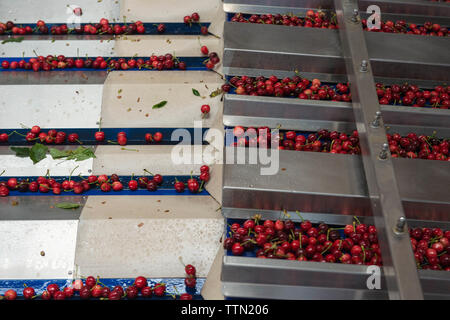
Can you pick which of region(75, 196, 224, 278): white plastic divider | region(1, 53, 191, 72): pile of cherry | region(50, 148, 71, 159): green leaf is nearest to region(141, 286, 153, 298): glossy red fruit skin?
region(75, 196, 224, 278): white plastic divider

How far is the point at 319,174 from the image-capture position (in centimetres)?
312

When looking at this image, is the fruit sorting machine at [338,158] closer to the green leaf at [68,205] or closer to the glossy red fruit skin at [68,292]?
the glossy red fruit skin at [68,292]

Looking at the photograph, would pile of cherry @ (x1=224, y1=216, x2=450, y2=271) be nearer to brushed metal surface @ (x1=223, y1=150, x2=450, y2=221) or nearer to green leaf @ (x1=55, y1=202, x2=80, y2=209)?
brushed metal surface @ (x1=223, y1=150, x2=450, y2=221)

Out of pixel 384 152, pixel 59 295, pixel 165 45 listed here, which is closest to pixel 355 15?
pixel 384 152

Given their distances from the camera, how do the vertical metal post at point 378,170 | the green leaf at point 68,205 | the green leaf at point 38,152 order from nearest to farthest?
the vertical metal post at point 378,170, the green leaf at point 68,205, the green leaf at point 38,152

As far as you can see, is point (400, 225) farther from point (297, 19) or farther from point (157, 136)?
point (297, 19)

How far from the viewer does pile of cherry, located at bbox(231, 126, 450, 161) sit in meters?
3.35

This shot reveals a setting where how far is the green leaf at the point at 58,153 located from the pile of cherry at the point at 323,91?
141 centimetres

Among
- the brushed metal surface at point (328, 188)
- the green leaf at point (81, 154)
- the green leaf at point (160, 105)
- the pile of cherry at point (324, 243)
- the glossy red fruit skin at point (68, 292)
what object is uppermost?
the green leaf at point (160, 105)

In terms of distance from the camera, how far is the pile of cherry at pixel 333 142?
3346mm

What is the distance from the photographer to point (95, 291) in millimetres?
2771

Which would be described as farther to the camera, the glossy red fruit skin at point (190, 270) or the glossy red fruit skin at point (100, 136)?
the glossy red fruit skin at point (100, 136)

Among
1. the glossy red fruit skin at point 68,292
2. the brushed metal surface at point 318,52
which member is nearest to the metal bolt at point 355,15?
the brushed metal surface at point 318,52

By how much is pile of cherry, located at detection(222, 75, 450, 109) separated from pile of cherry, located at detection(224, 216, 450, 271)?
3.89 ft
